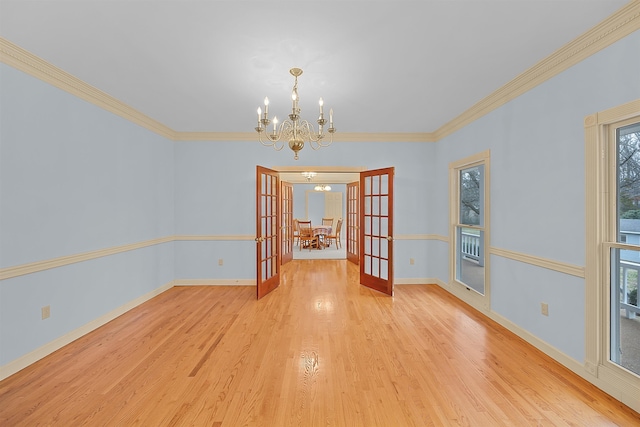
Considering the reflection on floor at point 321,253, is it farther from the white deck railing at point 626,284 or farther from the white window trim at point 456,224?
the white deck railing at point 626,284

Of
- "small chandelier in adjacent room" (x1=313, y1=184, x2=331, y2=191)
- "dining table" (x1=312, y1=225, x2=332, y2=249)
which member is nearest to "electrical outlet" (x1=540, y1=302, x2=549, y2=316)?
"dining table" (x1=312, y1=225, x2=332, y2=249)

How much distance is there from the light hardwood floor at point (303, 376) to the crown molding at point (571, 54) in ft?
8.30

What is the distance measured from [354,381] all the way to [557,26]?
10.00 feet

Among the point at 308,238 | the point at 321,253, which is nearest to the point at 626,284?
the point at 321,253

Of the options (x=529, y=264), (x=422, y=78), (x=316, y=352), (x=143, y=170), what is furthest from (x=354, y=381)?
(x=143, y=170)

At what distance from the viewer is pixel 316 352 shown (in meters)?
2.72

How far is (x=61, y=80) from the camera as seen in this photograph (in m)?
2.84

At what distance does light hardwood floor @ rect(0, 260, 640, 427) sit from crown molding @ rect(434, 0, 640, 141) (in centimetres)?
253

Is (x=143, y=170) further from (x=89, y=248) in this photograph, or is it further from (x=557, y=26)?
(x=557, y=26)

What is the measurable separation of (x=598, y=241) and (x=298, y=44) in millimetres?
2763

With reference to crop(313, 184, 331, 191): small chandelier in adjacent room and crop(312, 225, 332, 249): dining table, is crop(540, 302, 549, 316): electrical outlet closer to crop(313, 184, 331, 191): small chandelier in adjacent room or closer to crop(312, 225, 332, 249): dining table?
crop(312, 225, 332, 249): dining table

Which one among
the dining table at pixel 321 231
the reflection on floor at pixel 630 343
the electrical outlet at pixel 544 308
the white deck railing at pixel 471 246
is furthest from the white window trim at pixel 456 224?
the dining table at pixel 321 231

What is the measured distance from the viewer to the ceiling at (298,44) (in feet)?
6.40

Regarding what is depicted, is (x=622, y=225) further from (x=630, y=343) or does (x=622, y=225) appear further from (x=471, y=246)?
(x=471, y=246)
